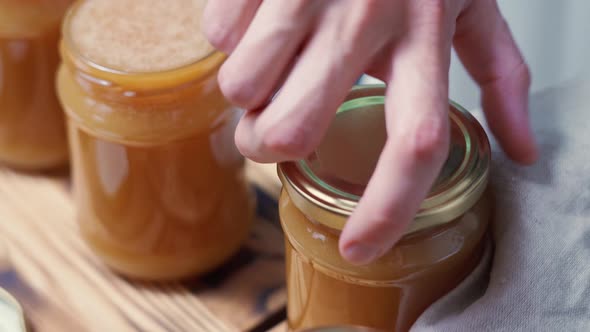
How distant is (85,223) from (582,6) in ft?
1.91

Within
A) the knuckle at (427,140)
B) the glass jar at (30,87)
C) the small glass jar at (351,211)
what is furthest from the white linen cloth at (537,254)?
the glass jar at (30,87)

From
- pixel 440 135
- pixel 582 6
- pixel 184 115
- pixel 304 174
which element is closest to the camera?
pixel 440 135

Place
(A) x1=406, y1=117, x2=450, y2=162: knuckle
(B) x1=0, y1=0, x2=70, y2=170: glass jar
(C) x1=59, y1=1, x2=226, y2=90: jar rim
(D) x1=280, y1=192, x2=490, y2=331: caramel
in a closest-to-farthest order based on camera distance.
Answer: (A) x1=406, y1=117, x2=450, y2=162: knuckle → (D) x1=280, y1=192, x2=490, y2=331: caramel → (C) x1=59, y1=1, x2=226, y2=90: jar rim → (B) x1=0, y1=0, x2=70, y2=170: glass jar

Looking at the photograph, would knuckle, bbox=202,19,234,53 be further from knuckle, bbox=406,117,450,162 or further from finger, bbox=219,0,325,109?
knuckle, bbox=406,117,450,162

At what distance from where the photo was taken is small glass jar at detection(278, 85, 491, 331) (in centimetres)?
47

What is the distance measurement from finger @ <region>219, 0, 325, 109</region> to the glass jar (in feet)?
1.24

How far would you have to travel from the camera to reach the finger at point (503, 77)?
51 centimetres

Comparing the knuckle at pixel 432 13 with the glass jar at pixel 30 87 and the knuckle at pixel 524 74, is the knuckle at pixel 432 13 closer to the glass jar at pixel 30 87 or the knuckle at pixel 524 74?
the knuckle at pixel 524 74

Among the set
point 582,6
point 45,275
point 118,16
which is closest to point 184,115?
point 118,16

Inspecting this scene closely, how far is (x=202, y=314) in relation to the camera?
26.1 inches

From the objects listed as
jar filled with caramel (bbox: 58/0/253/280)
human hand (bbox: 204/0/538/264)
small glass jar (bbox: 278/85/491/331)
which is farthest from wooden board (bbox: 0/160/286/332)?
human hand (bbox: 204/0/538/264)

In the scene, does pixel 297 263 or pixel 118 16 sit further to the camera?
pixel 118 16

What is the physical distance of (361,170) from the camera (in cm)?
48

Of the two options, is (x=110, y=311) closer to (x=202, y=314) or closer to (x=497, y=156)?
(x=202, y=314)
